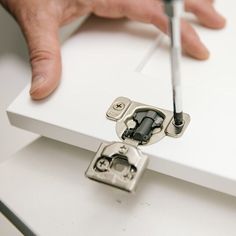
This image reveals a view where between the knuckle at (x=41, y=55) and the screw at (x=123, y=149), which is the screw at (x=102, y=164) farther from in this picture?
the knuckle at (x=41, y=55)

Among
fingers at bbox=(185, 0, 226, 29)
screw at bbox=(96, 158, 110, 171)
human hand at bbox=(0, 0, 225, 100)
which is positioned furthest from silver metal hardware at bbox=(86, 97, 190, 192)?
fingers at bbox=(185, 0, 226, 29)

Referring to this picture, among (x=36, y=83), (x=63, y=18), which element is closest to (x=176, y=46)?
(x=36, y=83)

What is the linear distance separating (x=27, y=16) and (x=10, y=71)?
0.34ft

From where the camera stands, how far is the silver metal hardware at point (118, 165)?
0.39 m

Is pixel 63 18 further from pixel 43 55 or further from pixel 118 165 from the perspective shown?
pixel 118 165

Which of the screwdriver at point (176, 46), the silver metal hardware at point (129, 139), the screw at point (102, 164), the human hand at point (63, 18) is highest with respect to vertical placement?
the screwdriver at point (176, 46)

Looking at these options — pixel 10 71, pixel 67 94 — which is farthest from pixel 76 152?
pixel 10 71

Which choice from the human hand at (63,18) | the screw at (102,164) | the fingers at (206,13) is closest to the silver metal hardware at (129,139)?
the screw at (102,164)

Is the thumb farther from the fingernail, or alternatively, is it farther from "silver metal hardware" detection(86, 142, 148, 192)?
"silver metal hardware" detection(86, 142, 148, 192)

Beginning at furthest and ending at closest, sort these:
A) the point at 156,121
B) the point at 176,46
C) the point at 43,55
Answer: the point at 43,55, the point at 156,121, the point at 176,46

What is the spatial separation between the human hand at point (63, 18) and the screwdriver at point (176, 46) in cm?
16

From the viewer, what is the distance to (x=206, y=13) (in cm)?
61

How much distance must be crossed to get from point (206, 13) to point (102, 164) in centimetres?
32

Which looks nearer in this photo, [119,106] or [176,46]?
[176,46]
